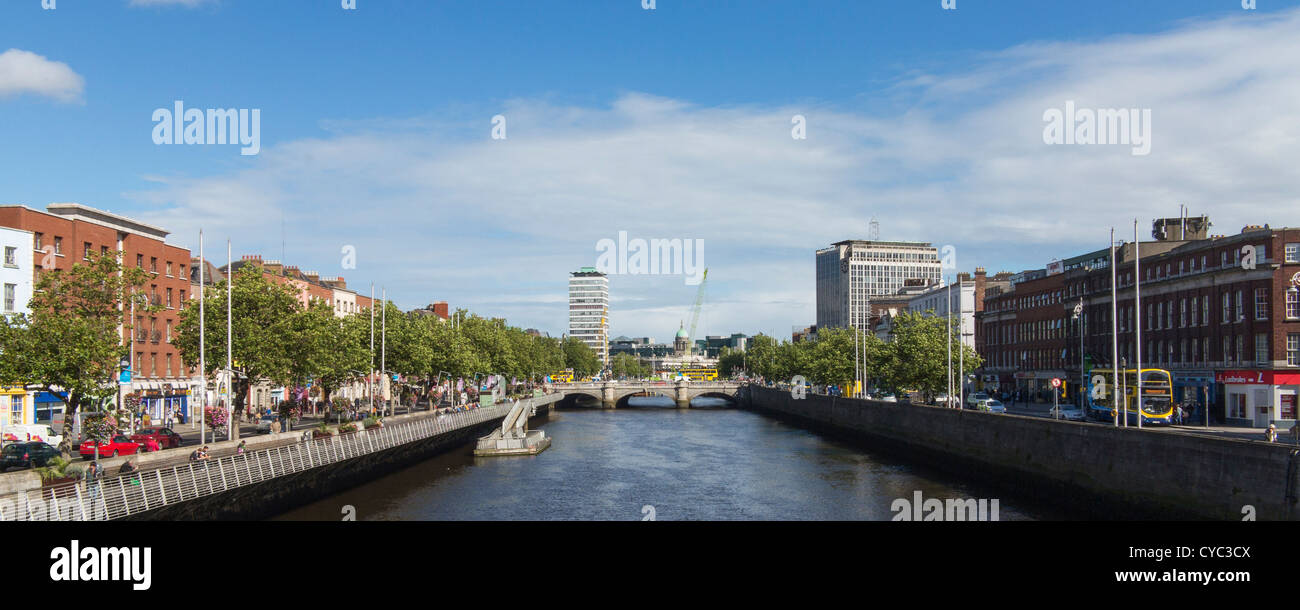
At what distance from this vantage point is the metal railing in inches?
1132

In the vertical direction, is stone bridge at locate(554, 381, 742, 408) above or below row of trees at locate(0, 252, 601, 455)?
below

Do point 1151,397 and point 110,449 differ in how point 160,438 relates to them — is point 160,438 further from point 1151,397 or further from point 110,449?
point 1151,397

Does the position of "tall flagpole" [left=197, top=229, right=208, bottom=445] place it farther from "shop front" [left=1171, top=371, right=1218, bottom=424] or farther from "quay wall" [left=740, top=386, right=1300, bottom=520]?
"shop front" [left=1171, top=371, right=1218, bottom=424]

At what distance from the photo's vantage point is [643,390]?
172 metres

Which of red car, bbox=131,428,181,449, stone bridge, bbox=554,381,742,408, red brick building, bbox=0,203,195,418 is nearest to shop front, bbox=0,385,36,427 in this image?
red brick building, bbox=0,203,195,418

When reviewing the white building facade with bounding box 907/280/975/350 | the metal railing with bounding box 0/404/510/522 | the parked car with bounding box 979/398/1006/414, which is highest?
the white building facade with bounding box 907/280/975/350

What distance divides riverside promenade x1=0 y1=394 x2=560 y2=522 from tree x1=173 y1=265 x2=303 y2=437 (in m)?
5.57

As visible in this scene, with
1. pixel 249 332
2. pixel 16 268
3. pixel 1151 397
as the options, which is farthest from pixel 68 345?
pixel 1151 397

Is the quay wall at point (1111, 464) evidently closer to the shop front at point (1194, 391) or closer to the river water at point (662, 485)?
the river water at point (662, 485)

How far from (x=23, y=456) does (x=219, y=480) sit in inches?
374

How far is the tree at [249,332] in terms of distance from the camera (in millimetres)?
57562
